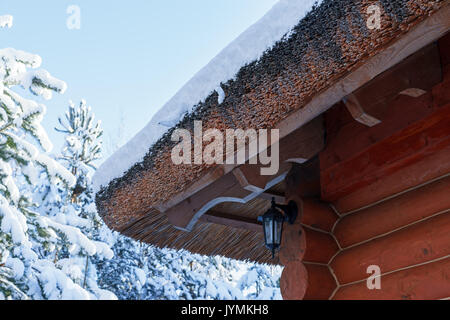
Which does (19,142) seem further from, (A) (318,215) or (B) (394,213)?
(B) (394,213)

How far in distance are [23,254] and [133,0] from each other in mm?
11990

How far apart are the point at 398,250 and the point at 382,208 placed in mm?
228

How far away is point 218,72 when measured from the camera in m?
2.06

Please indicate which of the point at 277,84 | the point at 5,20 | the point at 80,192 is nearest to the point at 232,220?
the point at 277,84

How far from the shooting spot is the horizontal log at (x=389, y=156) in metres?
1.89

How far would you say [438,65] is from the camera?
178 centimetres

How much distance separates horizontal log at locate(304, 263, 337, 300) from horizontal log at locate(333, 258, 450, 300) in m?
0.16

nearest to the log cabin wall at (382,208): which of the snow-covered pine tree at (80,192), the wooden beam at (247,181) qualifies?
the wooden beam at (247,181)

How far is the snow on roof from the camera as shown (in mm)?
1739

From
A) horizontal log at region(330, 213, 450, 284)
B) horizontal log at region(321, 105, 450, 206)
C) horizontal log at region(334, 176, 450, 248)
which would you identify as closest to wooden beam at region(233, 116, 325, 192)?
horizontal log at region(321, 105, 450, 206)

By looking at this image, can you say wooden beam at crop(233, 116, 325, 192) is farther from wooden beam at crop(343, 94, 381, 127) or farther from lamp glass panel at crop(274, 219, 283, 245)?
wooden beam at crop(343, 94, 381, 127)

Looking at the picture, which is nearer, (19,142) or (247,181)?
(247,181)
